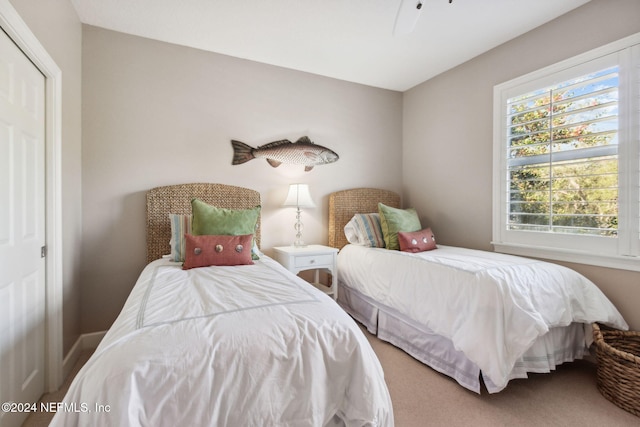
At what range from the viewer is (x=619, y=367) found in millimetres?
1688

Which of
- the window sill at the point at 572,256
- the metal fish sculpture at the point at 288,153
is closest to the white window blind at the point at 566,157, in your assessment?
the window sill at the point at 572,256

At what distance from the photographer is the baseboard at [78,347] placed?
2.01m

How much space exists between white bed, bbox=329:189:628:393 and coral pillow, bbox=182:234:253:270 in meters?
1.18

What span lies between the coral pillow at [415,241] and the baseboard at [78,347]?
2630mm

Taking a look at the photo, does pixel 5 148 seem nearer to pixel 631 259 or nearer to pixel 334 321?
pixel 334 321

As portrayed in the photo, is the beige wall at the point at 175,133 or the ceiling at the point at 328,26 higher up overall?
the ceiling at the point at 328,26

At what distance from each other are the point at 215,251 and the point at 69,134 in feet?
4.26

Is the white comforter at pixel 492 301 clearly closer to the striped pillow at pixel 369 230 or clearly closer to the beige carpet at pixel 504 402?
the beige carpet at pixel 504 402

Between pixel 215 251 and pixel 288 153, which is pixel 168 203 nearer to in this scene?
pixel 215 251

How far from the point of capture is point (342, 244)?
3.35 meters

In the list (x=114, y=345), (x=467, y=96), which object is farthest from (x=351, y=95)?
(x=114, y=345)

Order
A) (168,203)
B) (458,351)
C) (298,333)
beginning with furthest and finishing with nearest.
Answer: (168,203) < (458,351) < (298,333)

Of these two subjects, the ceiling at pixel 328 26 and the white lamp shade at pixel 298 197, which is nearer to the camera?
the ceiling at pixel 328 26

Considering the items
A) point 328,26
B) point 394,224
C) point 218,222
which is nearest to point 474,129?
point 394,224
